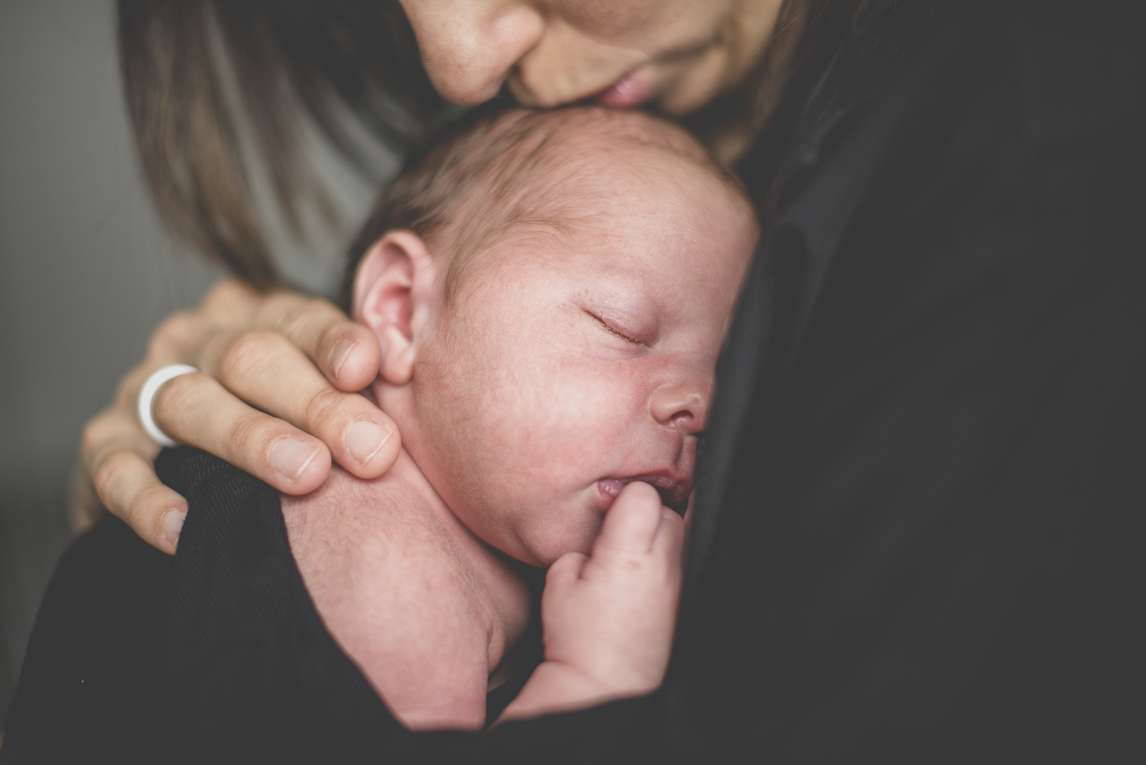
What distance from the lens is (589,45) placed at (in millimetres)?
960

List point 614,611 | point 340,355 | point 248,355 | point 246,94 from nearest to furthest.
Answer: point 614,611 → point 340,355 → point 248,355 → point 246,94

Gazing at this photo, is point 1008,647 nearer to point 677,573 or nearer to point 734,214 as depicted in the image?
point 677,573

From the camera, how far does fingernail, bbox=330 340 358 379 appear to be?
3.04 feet

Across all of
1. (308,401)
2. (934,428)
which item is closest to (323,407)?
(308,401)

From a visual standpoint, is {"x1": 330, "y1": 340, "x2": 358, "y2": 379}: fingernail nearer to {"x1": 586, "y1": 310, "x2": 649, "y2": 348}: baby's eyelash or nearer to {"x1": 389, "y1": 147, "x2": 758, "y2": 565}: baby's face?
{"x1": 389, "y1": 147, "x2": 758, "y2": 565}: baby's face

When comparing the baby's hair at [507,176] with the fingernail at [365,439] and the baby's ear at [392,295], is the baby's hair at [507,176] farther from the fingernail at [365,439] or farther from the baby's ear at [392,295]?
the fingernail at [365,439]

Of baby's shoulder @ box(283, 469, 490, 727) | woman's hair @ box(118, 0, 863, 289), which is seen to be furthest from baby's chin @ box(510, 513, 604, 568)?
woman's hair @ box(118, 0, 863, 289)

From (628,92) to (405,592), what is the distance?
0.76 metres

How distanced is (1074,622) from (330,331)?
888 millimetres

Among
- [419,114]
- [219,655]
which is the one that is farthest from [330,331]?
[419,114]

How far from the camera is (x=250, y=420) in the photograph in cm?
91

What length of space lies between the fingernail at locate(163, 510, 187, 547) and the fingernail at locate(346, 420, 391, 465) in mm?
208

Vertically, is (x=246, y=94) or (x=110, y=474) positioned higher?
(x=246, y=94)

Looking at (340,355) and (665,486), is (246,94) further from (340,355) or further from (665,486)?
(665,486)
